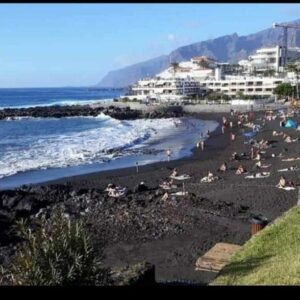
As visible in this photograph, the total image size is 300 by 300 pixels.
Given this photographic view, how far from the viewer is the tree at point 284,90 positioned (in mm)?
95188

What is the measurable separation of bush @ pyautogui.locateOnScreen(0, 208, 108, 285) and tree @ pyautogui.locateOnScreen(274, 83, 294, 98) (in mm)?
93105

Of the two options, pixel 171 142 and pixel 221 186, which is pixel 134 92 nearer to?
pixel 171 142

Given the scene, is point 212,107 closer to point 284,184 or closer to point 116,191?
point 116,191

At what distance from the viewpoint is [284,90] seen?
95.6 m

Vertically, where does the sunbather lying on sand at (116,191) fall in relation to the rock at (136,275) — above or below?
below

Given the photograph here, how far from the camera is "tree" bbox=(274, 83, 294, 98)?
312 feet

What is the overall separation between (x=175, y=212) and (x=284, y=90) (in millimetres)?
82096

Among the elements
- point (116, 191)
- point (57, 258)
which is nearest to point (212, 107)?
point (116, 191)

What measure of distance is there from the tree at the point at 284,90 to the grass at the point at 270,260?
8811cm

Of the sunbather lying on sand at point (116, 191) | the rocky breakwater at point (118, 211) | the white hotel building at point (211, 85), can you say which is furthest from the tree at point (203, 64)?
the rocky breakwater at point (118, 211)

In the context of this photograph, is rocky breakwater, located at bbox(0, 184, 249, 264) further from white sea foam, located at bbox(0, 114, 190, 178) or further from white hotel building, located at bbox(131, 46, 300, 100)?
white hotel building, located at bbox(131, 46, 300, 100)

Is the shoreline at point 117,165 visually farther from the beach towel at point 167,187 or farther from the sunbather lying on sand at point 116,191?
the beach towel at point 167,187

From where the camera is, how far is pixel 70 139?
171ft

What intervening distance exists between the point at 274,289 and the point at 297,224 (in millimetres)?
7953
